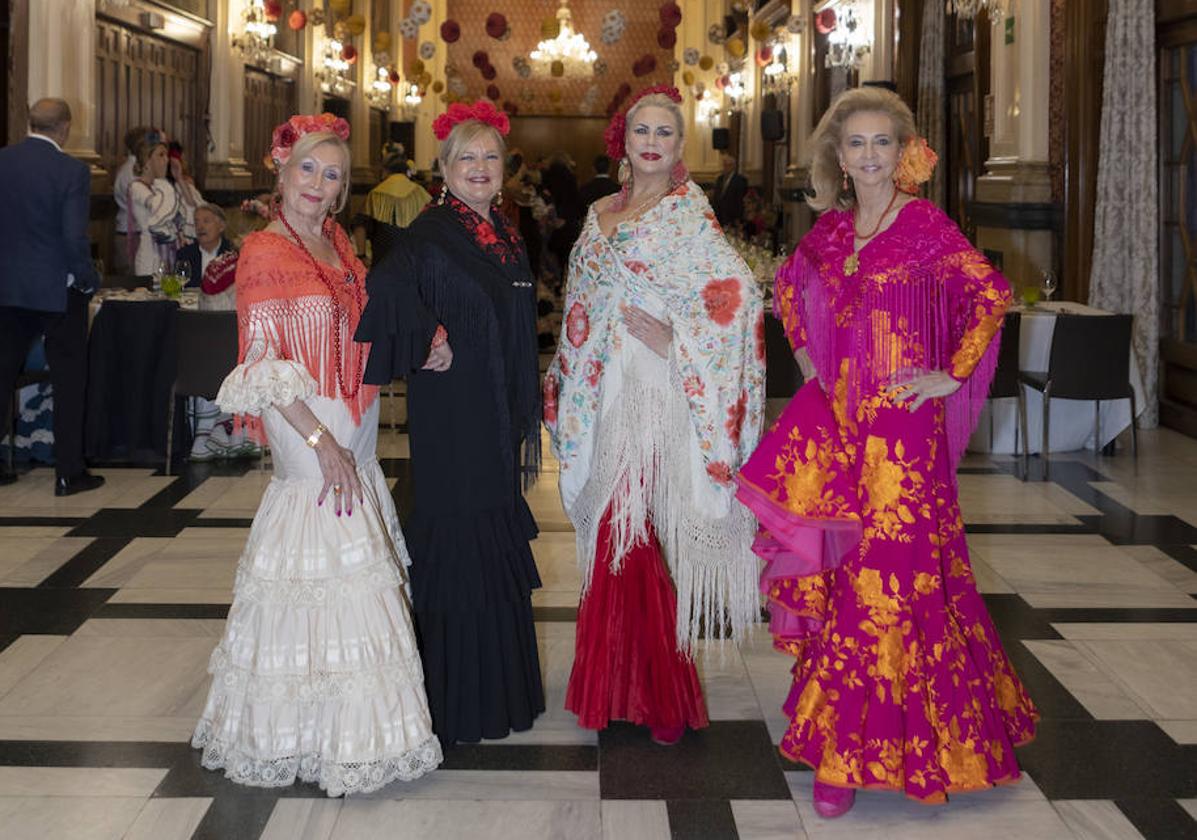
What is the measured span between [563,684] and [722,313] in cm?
135

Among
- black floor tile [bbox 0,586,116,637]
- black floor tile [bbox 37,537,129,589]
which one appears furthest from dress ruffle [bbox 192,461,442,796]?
black floor tile [bbox 37,537,129,589]

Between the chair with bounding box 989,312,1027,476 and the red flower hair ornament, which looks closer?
the red flower hair ornament

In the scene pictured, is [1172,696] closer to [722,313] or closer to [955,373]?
[955,373]

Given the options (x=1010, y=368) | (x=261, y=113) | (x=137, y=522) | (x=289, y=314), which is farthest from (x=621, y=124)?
(x=261, y=113)

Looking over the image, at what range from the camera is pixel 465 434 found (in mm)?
3660

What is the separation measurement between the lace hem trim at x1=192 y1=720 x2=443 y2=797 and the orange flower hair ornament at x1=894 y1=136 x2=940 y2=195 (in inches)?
69.0

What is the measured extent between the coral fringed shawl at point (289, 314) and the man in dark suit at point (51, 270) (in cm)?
371

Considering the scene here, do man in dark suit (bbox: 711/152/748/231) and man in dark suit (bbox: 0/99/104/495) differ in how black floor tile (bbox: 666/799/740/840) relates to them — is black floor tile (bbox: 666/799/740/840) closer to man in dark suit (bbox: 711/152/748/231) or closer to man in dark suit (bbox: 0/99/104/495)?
man in dark suit (bbox: 0/99/104/495)

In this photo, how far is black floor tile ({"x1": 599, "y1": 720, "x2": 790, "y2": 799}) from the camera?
11.8 feet

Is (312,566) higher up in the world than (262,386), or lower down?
lower down

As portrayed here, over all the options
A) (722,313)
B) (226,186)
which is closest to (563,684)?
(722,313)

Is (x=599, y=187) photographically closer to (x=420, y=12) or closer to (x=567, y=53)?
(x=420, y=12)

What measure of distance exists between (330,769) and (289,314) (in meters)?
1.08

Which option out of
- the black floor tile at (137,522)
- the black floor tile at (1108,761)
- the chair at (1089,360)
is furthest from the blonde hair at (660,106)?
the chair at (1089,360)
